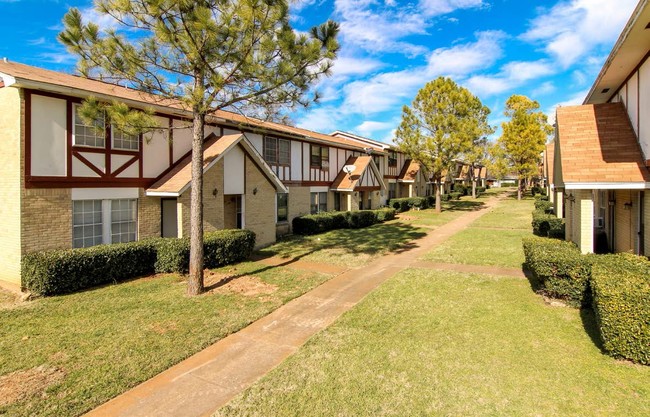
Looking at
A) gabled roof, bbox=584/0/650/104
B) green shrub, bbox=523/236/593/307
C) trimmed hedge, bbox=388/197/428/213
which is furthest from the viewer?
trimmed hedge, bbox=388/197/428/213

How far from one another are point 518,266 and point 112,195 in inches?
552

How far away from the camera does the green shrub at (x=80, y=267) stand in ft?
29.7

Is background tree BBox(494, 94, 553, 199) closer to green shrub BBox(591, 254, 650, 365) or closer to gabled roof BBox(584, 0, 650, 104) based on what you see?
gabled roof BBox(584, 0, 650, 104)

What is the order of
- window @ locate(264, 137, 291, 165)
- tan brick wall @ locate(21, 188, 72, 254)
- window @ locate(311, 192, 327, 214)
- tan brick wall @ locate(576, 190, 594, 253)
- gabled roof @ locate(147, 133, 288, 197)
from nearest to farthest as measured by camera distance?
tan brick wall @ locate(576, 190, 594, 253)
tan brick wall @ locate(21, 188, 72, 254)
gabled roof @ locate(147, 133, 288, 197)
window @ locate(264, 137, 291, 165)
window @ locate(311, 192, 327, 214)

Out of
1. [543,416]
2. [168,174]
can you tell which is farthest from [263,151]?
[543,416]

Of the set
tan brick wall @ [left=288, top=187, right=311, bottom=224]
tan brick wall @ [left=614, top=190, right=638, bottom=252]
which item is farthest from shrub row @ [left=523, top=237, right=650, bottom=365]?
tan brick wall @ [left=288, top=187, right=311, bottom=224]

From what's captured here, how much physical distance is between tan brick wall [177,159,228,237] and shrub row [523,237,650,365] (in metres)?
10.7

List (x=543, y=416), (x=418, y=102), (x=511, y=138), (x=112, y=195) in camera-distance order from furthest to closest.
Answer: (x=511, y=138), (x=418, y=102), (x=112, y=195), (x=543, y=416)

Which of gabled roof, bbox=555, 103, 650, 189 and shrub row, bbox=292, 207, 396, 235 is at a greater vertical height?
gabled roof, bbox=555, 103, 650, 189

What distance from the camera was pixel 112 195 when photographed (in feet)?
39.0

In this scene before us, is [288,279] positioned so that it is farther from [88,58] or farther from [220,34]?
[88,58]

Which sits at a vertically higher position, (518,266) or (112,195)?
(112,195)

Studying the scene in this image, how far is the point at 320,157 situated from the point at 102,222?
14.5m

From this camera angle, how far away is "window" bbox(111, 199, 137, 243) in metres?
12.1
